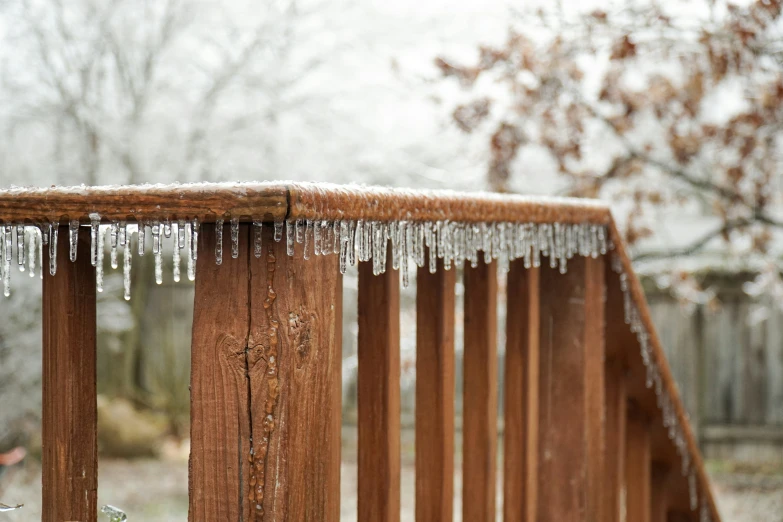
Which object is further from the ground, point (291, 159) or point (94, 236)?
point (291, 159)

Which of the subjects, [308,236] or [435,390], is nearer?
[308,236]

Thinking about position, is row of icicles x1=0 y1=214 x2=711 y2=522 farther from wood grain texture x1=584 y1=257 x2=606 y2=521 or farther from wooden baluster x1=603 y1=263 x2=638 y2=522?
wooden baluster x1=603 y1=263 x2=638 y2=522

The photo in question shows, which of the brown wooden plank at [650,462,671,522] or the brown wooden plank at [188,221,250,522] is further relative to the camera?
the brown wooden plank at [650,462,671,522]

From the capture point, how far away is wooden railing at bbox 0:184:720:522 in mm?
823

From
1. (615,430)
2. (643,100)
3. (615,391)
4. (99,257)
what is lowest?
(615,430)

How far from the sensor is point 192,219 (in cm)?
81

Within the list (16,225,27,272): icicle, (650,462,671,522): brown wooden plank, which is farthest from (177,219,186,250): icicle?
(650,462,671,522): brown wooden plank

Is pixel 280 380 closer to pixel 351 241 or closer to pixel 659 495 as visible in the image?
pixel 351 241

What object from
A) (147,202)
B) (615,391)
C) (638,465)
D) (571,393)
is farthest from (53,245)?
(638,465)

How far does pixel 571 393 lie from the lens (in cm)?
169

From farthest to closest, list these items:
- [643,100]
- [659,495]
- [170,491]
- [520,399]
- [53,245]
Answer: [170,491], [643,100], [659,495], [520,399], [53,245]

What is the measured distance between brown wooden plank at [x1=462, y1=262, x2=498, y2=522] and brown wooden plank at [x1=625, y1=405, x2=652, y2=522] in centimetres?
103

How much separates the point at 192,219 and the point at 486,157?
446 cm

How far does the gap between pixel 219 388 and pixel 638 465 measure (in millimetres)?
1771
